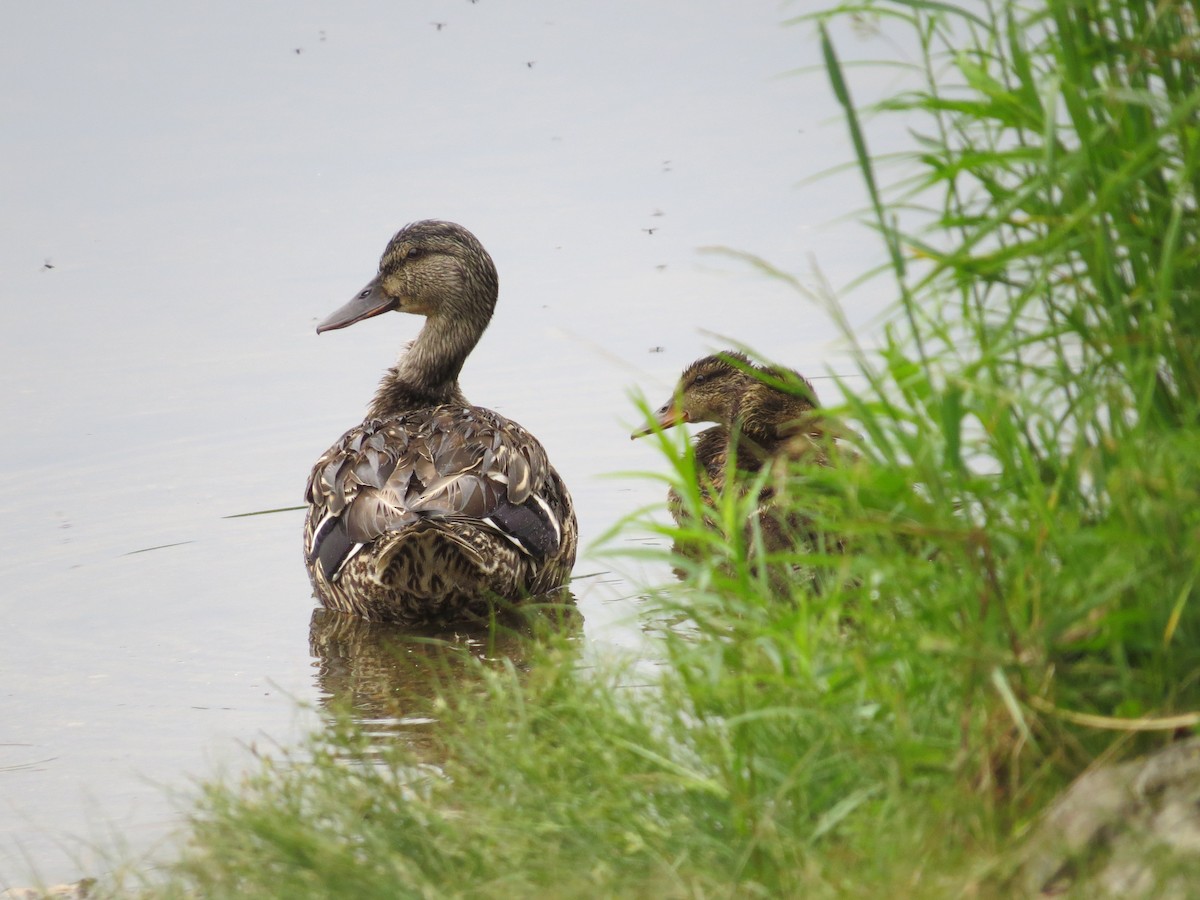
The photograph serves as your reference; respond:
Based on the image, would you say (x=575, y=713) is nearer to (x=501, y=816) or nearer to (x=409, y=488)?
(x=501, y=816)

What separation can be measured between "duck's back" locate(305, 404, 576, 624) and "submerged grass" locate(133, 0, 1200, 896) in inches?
124

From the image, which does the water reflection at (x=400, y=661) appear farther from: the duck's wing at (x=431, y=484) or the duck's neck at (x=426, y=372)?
the duck's neck at (x=426, y=372)

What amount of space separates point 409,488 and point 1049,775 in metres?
4.26

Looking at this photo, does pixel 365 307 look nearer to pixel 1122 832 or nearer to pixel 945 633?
pixel 945 633

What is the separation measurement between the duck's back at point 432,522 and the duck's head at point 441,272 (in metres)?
1.25

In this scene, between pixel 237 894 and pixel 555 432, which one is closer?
pixel 237 894

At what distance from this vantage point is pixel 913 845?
280cm

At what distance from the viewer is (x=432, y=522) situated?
21.7ft

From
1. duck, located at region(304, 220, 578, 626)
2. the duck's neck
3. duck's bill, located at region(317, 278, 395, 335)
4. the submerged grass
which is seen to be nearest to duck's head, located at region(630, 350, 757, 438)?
duck, located at region(304, 220, 578, 626)

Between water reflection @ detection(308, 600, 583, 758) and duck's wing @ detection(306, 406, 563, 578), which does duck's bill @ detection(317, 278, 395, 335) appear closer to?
duck's wing @ detection(306, 406, 563, 578)

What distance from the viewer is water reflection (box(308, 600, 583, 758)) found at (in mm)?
5578

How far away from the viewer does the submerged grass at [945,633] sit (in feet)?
9.41

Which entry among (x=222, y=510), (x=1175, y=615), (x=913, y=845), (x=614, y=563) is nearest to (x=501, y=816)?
(x=913, y=845)

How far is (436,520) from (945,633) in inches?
151
